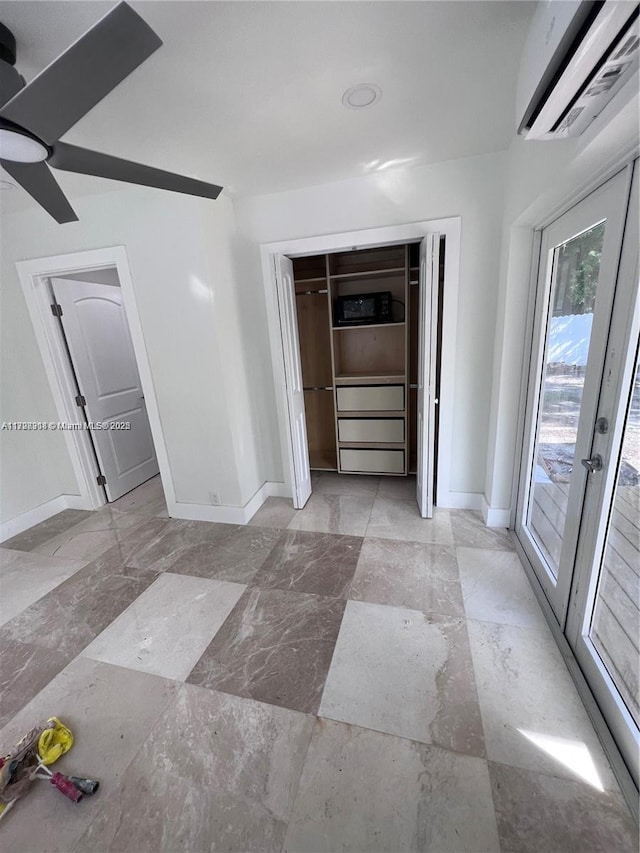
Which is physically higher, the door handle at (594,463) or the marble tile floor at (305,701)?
the door handle at (594,463)

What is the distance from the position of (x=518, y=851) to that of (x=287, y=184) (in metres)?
3.29

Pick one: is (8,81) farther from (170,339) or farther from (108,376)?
(108,376)

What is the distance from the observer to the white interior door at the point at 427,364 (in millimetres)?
2139

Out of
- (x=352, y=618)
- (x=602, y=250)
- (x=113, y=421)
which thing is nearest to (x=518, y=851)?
(x=352, y=618)

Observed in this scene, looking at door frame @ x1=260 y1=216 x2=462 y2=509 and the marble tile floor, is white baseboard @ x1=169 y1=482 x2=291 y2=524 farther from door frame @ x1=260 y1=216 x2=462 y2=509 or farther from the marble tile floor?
door frame @ x1=260 y1=216 x2=462 y2=509

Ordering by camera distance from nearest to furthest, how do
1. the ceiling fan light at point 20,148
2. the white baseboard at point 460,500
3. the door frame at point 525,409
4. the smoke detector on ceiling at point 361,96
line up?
1. the ceiling fan light at point 20,148
2. the door frame at point 525,409
3. the smoke detector on ceiling at point 361,96
4. the white baseboard at point 460,500

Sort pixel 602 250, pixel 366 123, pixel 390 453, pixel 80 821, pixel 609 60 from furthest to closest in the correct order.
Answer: pixel 390 453
pixel 366 123
pixel 602 250
pixel 80 821
pixel 609 60

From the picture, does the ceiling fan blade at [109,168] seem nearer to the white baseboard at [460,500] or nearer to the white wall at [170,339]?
the white wall at [170,339]

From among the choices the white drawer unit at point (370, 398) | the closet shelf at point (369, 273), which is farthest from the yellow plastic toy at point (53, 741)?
the closet shelf at point (369, 273)

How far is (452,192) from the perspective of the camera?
2199 mm

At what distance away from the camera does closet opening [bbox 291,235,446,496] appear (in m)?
3.03

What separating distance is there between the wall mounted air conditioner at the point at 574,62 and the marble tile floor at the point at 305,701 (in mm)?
2074

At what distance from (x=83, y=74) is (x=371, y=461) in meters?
2.96

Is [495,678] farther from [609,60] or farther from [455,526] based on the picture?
[609,60]
